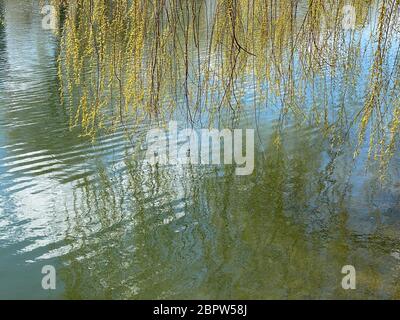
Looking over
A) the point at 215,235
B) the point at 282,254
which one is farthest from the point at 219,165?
the point at 282,254

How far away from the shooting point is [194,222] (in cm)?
352

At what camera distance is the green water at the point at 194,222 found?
9.46ft

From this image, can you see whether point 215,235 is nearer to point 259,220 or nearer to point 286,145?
point 259,220

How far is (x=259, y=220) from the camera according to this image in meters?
3.53

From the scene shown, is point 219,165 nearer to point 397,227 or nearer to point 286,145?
point 286,145

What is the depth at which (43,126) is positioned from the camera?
548cm

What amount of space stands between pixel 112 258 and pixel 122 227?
0.38 metres

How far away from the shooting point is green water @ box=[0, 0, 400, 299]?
2885 mm

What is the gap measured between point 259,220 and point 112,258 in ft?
3.33

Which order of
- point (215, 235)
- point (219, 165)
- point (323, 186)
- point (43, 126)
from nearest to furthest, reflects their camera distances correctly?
1. point (215, 235)
2. point (323, 186)
3. point (219, 165)
4. point (43, 126)

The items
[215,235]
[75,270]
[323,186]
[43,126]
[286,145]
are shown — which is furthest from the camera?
[43,126]

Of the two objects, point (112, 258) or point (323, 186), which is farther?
point (323, 186)

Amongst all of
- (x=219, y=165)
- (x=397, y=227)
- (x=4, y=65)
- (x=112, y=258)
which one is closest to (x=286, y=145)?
(x=219, y=165)
